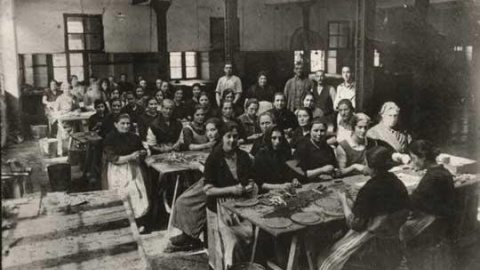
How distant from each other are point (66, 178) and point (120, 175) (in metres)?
1.43

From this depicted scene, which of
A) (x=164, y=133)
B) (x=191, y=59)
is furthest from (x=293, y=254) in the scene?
(x=191, y=59)

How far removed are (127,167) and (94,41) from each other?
26.6ft

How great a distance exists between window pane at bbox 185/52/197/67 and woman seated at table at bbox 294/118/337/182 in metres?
9.45

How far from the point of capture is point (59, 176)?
22.4 feet

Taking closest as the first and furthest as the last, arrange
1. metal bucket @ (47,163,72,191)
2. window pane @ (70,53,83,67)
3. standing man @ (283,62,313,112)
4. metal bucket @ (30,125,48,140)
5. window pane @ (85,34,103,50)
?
metal bucket @ (47,163,72,191) < standing man @ (283,62,313,112) < metal bucket @ (30,125,48,140) < window pane @ (70,53,83,67) < window pane @ (85,34,103,50)

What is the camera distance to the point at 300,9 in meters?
15.5

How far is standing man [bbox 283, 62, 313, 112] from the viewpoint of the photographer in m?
8.83

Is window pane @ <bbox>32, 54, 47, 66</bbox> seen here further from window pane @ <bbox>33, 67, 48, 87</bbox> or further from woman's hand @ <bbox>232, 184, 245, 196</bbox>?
woman's hand @ <bbox>232, 184, 245, 196</bbox>

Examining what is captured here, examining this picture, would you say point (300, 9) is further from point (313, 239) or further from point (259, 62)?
point (313, 239)

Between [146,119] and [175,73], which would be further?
[175,73]

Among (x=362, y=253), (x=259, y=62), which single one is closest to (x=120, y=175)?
(x=362, y=253)

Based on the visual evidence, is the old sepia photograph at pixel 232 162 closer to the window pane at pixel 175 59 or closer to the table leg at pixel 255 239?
the table leg at pixel 255 239

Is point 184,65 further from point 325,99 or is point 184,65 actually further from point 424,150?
point 424,150

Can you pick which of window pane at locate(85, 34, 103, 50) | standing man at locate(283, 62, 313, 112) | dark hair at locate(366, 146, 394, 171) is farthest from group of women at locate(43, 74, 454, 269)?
window pane at locate(85, 34, 103, 50)
